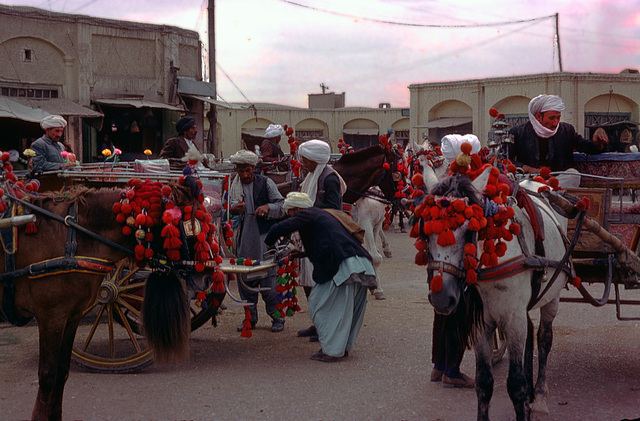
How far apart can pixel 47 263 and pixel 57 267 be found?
0.06 m

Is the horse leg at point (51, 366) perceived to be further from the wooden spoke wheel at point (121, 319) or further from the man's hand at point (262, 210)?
the man's hand at point (262, 210)

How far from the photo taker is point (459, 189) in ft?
12.3

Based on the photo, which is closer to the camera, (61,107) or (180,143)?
(180,143)

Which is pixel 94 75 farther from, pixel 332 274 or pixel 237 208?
pixel 332 274

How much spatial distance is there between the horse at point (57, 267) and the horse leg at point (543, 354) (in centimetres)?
289

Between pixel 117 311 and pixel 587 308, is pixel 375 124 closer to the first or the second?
pixel 587 308

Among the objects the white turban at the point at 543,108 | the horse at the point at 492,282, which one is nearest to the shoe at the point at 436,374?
the horse at the point at 492,282

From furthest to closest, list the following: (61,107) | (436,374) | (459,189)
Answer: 1. (61,107)
2. (436,374)
3. (459,189)

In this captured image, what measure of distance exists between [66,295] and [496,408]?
312cm

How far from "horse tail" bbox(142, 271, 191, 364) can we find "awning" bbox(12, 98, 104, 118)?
14.6 metres

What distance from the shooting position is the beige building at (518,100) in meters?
28.2

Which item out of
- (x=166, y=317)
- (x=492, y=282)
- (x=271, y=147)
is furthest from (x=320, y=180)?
(x=271, y=147)

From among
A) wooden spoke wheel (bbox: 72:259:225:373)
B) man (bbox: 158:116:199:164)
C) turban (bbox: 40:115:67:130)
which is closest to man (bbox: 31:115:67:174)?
turban (bbox: 40:115:67:130)

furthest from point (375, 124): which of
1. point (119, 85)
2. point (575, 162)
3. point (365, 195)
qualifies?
point (575, 162)
